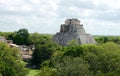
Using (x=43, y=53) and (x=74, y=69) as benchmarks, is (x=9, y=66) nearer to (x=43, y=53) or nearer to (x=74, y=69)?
(x=74, y=69)

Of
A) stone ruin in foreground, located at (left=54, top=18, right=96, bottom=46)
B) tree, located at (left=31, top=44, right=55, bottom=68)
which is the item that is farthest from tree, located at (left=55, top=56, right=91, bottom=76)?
stone ruin in foreground, located at (left=54, top=18, right=96, bottom=46)

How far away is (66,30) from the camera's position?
104 meters

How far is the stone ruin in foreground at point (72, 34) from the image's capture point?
3907 inches

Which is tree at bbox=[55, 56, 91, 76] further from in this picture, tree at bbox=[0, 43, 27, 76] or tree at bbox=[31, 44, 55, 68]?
tree at bbox=[31, 44, 55, 68]

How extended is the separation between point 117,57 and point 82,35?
173 feet

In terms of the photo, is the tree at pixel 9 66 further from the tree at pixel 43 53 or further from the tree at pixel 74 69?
the tree at pixel 43 53

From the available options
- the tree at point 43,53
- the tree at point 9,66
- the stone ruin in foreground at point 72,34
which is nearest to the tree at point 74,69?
the tree at point 9,66

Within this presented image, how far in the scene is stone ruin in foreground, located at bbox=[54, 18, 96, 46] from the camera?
99250 millimetres

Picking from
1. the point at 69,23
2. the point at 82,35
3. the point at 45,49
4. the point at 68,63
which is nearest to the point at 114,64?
the point at 68,63

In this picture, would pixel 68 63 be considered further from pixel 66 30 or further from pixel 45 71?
pixel 66 30

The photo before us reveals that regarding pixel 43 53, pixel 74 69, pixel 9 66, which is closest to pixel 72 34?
pixel 43 53

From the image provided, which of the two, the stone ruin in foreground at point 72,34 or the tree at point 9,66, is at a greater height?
the stone ruin in foreground at point 72,34

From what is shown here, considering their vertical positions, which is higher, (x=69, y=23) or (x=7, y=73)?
(x=69, y=23)

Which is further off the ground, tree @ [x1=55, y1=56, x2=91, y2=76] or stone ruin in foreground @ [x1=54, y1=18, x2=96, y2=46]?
stone ruin in foreground @ [x1=54, y1=18, x2=96, y2=46]
